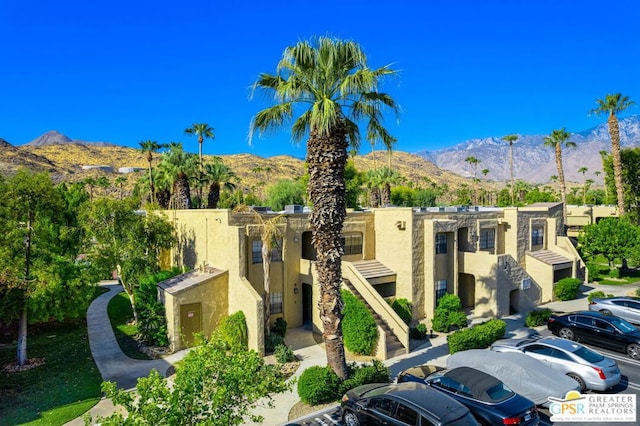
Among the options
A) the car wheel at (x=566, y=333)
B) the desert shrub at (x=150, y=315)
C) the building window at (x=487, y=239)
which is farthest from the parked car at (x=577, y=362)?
the desert shrub at (x=150, y=315)

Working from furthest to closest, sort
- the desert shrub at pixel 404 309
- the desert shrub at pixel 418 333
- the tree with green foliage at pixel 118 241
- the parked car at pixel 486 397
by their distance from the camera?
the desert shrub at pixel 404 309, the tree with green foliage at pixel 118 241, the desert shrub at pixel 418 333, the parked car at pixel 486 397

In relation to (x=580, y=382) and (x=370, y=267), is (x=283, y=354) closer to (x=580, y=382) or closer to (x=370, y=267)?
(x=370, y=267)

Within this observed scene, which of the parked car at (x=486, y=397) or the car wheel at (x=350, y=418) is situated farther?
the car wheel at (x=350, y=418)

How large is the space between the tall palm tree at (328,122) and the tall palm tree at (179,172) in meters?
23.3

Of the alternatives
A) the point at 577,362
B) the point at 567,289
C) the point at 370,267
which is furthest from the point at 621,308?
the point at 370,267

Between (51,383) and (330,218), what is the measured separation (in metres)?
13.3

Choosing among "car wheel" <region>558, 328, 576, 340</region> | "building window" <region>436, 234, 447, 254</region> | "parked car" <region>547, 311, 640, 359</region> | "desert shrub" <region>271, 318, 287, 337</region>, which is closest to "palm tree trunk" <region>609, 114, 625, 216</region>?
"building window" <region>436, 234, 447, 254</region>

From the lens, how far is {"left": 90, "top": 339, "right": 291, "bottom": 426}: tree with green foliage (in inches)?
288

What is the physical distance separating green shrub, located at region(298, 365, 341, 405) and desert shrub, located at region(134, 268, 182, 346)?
9511mm

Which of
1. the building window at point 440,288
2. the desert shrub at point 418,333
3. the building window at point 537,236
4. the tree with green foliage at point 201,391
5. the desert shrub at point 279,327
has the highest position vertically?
the building window at point 537,236

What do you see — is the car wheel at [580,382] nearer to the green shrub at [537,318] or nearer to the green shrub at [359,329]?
the green shrub at [359,329]

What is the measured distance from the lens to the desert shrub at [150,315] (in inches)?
831

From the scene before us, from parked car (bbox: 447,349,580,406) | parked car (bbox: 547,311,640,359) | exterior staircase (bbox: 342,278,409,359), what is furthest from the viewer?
exterior staircase (bbox: 342,278,409,359)

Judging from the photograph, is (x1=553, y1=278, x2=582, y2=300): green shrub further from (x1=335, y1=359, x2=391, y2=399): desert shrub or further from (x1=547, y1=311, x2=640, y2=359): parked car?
(x1=335, y1=359, x2=391, y2=399): desert shrub
